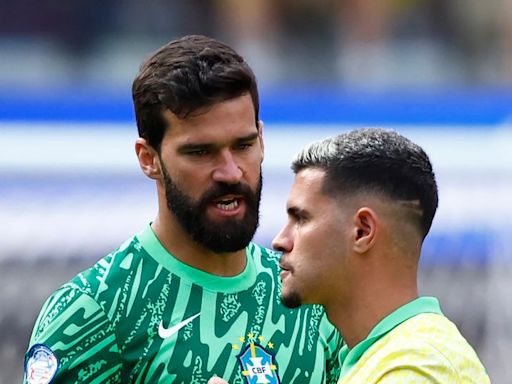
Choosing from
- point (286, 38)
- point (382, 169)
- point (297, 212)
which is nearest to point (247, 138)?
point (297, 212)

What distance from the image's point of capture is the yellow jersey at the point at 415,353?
2635 mm

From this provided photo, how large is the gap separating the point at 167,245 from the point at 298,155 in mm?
504

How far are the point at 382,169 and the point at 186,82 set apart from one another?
27.3 inches

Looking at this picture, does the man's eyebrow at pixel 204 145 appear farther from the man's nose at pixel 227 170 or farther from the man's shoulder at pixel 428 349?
the man's shoulder at pixel 428 349

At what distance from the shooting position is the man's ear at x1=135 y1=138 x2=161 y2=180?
3.53 m

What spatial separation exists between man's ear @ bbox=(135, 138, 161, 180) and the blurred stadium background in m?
3.56

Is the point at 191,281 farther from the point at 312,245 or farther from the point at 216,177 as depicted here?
the point at 312,245

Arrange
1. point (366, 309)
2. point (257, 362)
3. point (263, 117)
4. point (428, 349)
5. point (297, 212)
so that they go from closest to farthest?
point (428, 349) → point (366, 309) → point (297, 212) → point (257, 362) → point (263, 117)

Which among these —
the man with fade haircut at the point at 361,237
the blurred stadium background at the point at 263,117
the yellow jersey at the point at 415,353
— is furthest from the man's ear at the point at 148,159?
the blurred stadium background at the point at 263,117

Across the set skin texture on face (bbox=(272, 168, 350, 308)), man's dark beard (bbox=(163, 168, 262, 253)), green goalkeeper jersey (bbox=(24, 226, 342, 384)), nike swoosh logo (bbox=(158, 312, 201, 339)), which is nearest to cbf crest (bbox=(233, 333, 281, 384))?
green goalkeeper jersey (bbox=(24, 226, 342, 384))

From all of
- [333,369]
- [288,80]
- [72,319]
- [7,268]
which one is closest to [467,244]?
[288,80]

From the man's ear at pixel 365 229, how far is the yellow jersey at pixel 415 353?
17 centimetres

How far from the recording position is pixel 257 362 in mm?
3350

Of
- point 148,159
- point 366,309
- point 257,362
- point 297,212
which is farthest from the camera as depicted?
point 148,159
